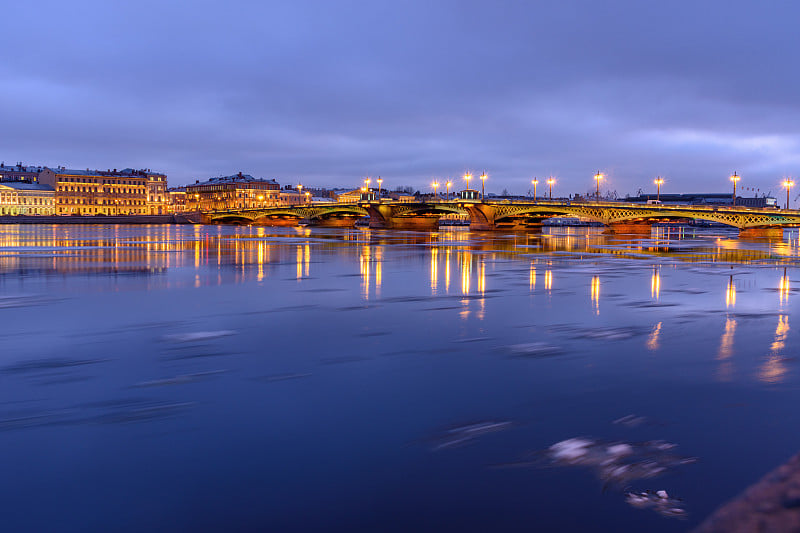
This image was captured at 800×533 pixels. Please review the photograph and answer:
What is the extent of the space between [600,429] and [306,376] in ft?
11.2

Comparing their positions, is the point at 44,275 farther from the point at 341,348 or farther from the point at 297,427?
the point at 297,427

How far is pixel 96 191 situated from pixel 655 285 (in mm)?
148790

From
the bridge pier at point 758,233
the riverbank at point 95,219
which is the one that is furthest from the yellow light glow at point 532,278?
the riverbank at point 95,219

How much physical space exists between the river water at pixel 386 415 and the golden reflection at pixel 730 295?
1.43m

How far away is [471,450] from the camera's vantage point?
4.75 meters

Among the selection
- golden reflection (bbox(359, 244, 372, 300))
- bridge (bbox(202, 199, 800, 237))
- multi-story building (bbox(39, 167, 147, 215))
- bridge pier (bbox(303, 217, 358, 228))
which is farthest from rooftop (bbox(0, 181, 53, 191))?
golden reflection (bbox(359, 244, 372, 300))

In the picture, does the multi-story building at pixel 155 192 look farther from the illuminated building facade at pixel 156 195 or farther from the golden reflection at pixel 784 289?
the golden reflection at pixel 784 289

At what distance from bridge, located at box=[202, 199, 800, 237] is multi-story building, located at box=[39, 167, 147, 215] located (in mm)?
43898

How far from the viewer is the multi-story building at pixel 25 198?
127 meters

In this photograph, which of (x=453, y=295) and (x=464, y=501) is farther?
(x=453, y=295)

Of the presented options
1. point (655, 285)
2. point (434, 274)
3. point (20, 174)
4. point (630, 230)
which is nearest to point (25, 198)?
point (20, 174)

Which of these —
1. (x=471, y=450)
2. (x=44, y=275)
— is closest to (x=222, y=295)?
(x=44, y=275)

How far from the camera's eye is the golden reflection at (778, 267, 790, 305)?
14659mm

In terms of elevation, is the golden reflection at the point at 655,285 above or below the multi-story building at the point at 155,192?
below
